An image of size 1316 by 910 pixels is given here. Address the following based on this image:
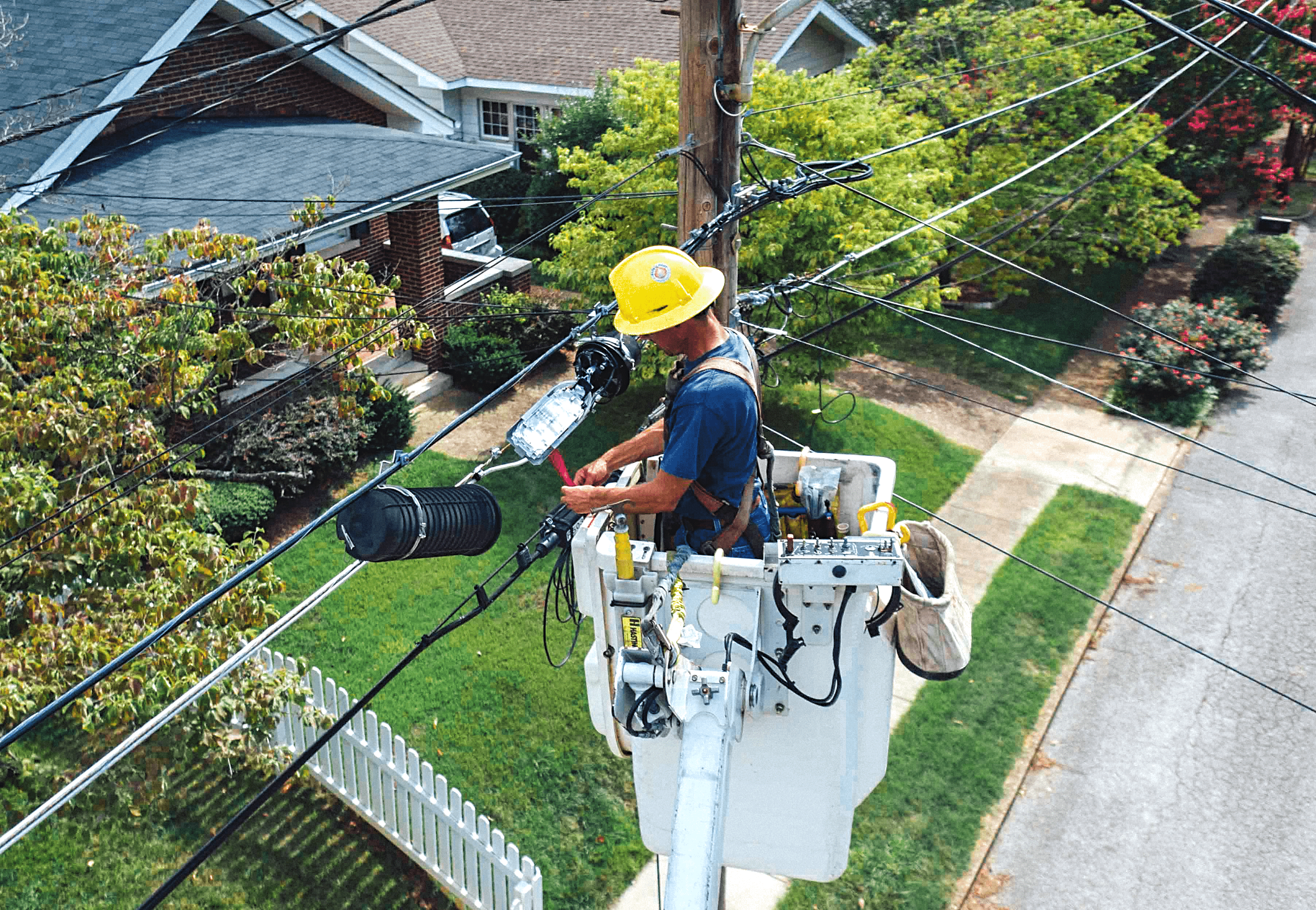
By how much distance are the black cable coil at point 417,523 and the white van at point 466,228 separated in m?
14.6

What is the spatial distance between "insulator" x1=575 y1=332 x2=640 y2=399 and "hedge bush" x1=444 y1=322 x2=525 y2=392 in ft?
34.8

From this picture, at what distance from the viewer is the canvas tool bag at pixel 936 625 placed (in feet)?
16.3

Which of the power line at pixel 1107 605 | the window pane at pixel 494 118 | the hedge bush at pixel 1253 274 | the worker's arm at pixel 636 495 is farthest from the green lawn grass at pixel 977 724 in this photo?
the window pane at pixel 494 118

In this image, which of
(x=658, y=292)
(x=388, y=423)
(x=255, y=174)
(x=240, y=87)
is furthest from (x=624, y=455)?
(x=240, y=87)

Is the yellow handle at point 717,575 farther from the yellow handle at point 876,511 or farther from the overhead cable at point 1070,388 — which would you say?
the overhead cable at point 1070,388

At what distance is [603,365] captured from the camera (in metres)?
5.12

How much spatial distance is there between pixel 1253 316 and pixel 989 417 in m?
5.92

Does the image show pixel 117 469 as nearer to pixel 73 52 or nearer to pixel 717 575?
pixel 717 575

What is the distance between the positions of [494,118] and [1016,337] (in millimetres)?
11850

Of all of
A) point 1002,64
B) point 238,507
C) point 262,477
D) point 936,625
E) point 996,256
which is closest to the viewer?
point 936,625

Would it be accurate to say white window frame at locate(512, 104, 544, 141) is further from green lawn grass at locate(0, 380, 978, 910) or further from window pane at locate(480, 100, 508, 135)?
green lawn grass at locate(0, 380, 978, 910)

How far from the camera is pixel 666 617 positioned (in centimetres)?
452

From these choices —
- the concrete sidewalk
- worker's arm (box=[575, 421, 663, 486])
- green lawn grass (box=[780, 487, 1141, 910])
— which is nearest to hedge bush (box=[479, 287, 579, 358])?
the concrete sidewalk

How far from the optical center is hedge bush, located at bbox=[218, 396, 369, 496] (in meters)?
12.9
